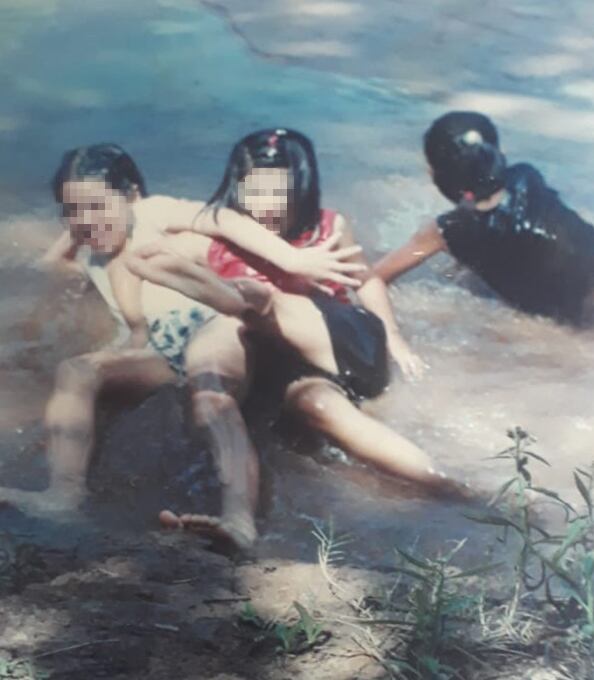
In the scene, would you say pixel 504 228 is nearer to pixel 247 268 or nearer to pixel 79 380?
pixel 247 268

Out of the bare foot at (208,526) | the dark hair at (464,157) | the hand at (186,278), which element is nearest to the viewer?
the bare foot at (208,526)

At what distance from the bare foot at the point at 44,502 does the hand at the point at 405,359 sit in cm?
64

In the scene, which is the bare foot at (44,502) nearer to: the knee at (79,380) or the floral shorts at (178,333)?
the knee at (79,380)

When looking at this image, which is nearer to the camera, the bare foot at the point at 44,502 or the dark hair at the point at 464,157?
the bare foot at the point at 44,502

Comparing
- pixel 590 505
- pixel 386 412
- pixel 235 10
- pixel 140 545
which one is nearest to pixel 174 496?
pixel 140 545

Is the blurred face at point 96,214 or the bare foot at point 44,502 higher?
the blurred face at point 96,214

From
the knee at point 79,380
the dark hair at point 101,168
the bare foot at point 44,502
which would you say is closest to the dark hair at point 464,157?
the dark hair at point 101,168

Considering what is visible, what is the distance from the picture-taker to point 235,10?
2691 millimetres

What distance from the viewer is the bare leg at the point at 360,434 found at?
8.09 ft

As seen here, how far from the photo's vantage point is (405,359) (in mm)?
2533

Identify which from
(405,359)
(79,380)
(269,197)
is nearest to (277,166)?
(269,197)

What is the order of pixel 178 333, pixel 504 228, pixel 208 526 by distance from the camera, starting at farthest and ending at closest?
pixel 504 228, pixel 178 333, pixel 208 526

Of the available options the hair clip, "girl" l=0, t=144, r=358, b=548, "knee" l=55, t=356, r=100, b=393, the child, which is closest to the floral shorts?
"girl" l=0, t=144, r=358, b=548

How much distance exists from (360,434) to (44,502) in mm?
591
